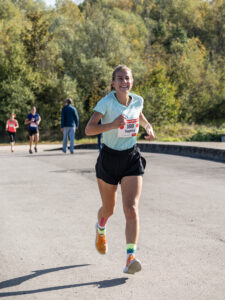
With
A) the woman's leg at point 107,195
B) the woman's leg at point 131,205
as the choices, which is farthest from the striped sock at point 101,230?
the woman's leg at point 131,205

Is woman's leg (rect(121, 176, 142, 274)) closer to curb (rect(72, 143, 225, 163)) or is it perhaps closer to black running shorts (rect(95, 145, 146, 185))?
black running shorts (rect(95, 145, 146, 185))

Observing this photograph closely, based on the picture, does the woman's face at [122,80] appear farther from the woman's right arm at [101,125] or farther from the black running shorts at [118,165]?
the black running shorts at [118,165]

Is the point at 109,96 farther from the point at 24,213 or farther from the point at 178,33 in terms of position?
the point at 178,33

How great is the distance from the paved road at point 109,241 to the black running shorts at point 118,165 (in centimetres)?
79

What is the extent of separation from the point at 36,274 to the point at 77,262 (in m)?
0.46

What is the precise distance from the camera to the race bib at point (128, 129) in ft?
13.7

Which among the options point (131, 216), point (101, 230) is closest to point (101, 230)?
point (101, 230)

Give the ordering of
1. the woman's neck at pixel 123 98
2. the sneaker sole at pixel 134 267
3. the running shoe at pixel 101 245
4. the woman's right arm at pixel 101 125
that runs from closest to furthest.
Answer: the sneaker sole at pixel 134 267
the woman's right arm at pixel 101 125
the woman's neck at pixel 123 98
the running shoe at pixel 101 245

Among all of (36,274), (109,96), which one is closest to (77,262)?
(36,274)

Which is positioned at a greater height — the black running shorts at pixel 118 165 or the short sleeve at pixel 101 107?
the short sleeve at pixel 101 107

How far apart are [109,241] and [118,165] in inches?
52.2

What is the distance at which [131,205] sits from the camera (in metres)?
4.12

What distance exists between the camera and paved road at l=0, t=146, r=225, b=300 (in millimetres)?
3717

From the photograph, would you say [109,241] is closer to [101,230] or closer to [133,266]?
[101,230]
